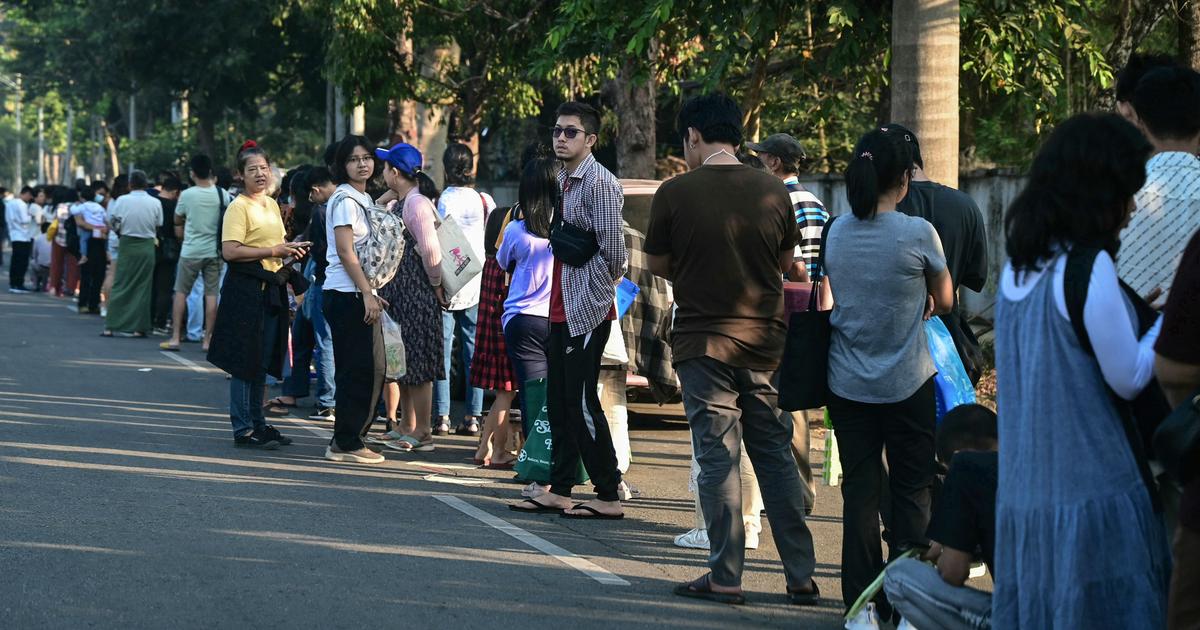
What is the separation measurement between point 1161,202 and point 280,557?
3890mm

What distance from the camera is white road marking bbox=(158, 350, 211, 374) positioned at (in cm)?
1466

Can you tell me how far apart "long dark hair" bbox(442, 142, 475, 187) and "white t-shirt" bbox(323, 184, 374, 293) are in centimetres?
104

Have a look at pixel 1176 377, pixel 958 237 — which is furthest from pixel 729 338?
pixel 1176 377

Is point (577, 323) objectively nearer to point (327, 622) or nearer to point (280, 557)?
point (280, 557)

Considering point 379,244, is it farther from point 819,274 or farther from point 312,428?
point 819,274

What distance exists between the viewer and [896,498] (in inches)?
227

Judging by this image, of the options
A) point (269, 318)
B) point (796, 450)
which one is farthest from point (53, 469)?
point (796, 450)

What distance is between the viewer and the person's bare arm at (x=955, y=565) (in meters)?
4.50

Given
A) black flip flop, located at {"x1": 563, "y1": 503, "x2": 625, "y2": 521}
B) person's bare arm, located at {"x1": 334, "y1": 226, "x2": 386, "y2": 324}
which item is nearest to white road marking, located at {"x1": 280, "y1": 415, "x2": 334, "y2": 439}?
person's bare arm, located at {"x1": 334, "y1": 226, "x2": 386, "y2": 324}

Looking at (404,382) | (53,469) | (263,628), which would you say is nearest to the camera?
(263,628)

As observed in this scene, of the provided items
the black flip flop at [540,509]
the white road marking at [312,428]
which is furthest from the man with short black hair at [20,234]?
the black flip flop at [540,509]

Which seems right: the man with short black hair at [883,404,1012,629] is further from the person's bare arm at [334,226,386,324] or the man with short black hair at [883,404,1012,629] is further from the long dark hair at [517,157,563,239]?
the person's bare arm at [334,226,386,324]

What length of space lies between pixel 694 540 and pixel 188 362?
9.35 m

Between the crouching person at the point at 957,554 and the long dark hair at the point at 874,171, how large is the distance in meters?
1.25
